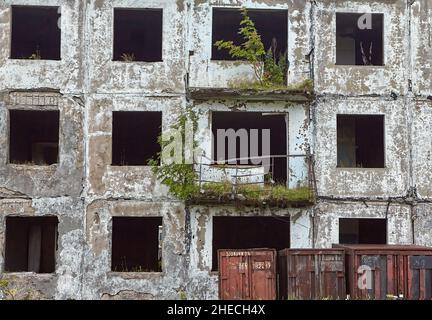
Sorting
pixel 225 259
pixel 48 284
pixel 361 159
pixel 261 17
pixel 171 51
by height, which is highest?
pixel 261 17

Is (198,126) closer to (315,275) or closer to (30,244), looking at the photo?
(315,275)

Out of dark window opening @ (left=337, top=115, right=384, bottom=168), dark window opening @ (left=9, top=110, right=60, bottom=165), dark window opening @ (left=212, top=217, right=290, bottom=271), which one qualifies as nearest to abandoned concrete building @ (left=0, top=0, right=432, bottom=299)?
dark window opening @ (left=9, top=110, right=60, bottom=165)

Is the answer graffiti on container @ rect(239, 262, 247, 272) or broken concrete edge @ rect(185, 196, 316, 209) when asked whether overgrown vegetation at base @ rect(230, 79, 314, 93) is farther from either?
graffiti on container @ rect(239, 262, 247, 272)

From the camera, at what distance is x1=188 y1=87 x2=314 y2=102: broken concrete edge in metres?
16.8

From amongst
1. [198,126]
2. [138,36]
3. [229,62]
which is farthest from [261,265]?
[138,36]

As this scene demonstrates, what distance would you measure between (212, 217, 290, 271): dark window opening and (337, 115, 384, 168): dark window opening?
325 centimetres

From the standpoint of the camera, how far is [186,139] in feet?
56.2

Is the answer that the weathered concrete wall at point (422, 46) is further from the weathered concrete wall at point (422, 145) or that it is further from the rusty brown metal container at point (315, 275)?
the rusty brown metal container at point (315, 275)

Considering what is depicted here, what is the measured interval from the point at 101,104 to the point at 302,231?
6609 mm

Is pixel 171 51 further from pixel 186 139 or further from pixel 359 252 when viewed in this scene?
pixel 359 252

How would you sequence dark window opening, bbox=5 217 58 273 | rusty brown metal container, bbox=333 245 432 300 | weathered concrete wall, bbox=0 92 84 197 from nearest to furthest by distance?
rusty brown metal container, bbox=333 245 432 300
weathered concrete wall, bbox=0 92 84 197
dark window opening, bbox=5 217 58 273

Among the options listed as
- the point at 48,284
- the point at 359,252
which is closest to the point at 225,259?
the point at 359,252

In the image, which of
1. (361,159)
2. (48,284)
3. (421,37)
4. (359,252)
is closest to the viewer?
(359,252)

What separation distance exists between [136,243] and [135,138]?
12.0 feet
